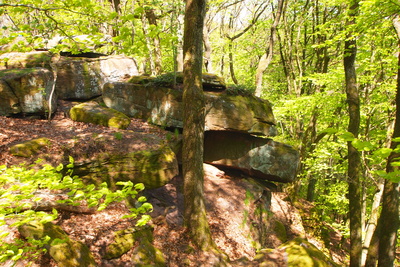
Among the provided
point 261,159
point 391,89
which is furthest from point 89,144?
point 391,89

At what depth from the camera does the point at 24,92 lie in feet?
27.1

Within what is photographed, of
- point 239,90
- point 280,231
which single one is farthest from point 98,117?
point 280,231

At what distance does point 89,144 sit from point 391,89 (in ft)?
42.0

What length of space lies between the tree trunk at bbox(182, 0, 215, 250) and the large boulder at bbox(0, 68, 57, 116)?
5.87m

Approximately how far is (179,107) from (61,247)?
676 centimetres

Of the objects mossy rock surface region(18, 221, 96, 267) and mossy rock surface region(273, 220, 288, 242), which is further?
mossy rock surface region(273, 220, 288, 242)

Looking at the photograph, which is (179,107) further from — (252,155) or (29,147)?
(29,147)

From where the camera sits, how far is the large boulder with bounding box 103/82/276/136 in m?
9.54

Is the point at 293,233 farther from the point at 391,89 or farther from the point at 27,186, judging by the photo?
the point at 27,186

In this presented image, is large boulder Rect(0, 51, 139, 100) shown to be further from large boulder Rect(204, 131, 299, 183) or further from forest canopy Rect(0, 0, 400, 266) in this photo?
large boulder Rect(204, 131, 299, 183)

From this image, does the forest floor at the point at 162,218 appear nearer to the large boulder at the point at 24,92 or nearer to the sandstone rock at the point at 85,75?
the large boulder at the point at 24,92

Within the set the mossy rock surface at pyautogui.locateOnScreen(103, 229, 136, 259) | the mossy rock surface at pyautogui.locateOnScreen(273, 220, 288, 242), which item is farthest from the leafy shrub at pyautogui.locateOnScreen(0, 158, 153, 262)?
the mossy rock surface at pyautogui.locateOnScreen(273, 220, 288, 242)

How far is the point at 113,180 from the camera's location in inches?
257

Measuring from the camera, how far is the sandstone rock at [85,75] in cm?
1119
